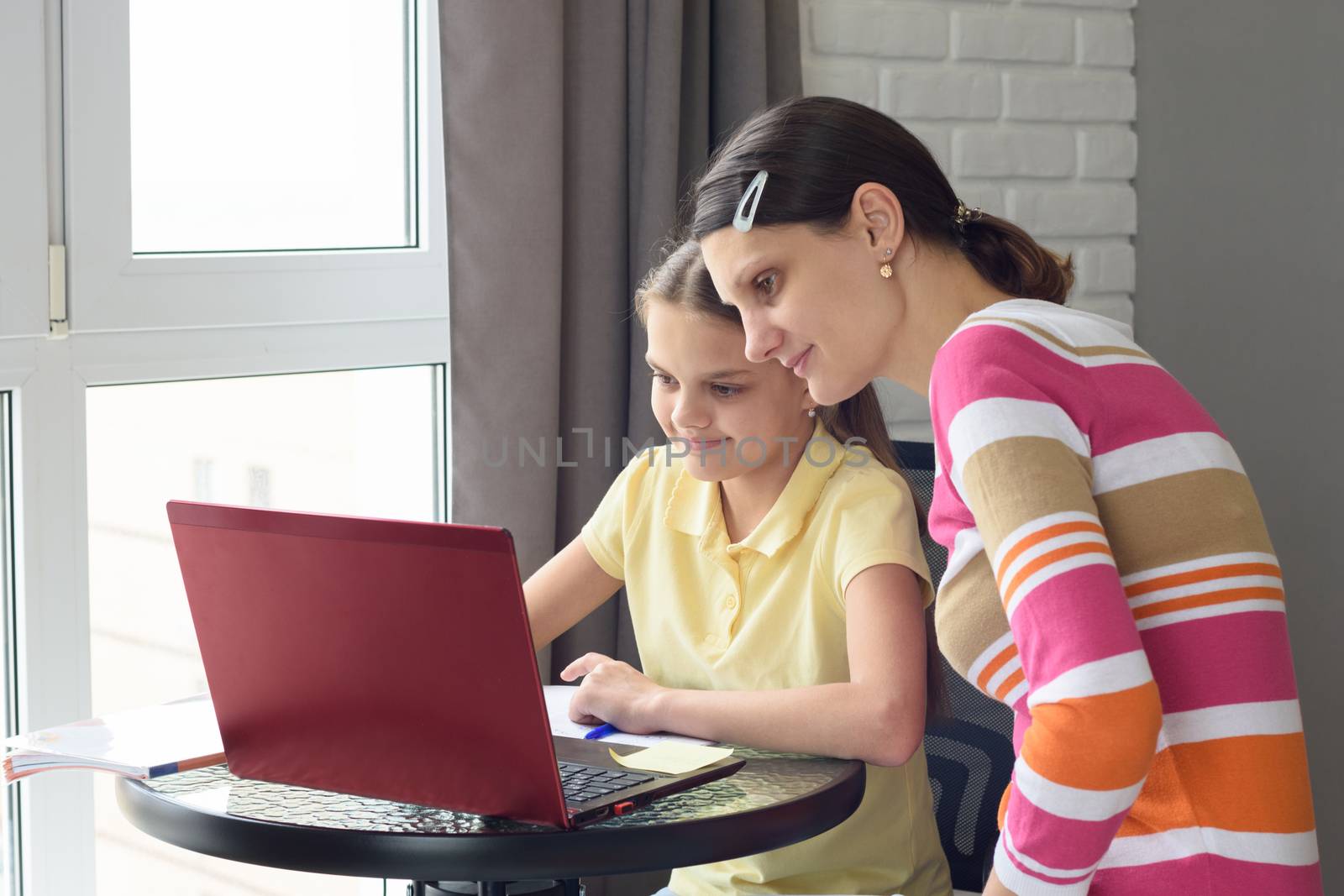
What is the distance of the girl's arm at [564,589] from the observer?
1530 mm

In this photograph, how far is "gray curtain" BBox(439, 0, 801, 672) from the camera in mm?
1756

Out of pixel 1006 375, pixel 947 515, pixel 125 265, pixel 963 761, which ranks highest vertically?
pixel 125 265

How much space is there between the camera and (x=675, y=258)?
1448mm

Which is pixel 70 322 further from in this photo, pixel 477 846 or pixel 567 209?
pixel 477 846

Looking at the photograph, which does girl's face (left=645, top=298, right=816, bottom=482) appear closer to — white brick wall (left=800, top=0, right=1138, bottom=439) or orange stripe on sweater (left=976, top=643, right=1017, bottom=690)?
orange stripe on sweater (left=976, top=643, right=1017, bottom=690)

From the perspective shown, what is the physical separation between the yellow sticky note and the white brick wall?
1028 mm

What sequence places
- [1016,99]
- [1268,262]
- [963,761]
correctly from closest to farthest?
1. [963,761]
2. [1016,99]
3. [1268,262]

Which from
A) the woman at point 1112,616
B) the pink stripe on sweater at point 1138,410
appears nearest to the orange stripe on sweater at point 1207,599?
the woman at point 1112,616

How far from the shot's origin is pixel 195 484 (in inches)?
69.7

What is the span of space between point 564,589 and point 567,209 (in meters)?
0.59

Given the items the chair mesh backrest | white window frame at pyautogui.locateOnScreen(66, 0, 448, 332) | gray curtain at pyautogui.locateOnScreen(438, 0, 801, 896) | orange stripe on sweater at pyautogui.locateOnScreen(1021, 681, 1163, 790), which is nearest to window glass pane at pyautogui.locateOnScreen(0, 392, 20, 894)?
white window frame at pyautogui.locateOnScreen(66, 0, 448, 332)

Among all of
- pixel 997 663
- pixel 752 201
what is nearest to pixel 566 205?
pixel 752 201

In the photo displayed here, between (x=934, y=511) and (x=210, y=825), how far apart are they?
0.57 meters

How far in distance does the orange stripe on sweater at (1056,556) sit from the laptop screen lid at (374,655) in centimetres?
31
